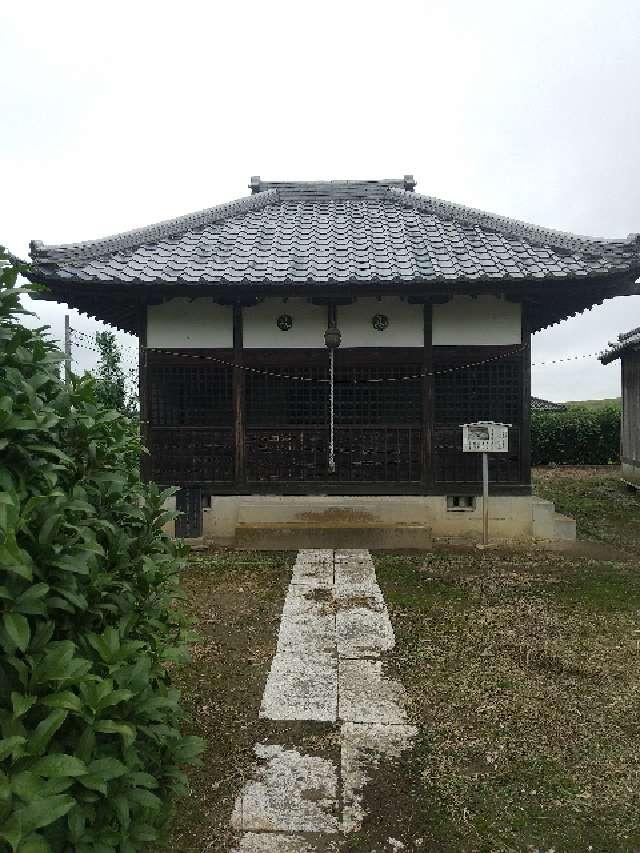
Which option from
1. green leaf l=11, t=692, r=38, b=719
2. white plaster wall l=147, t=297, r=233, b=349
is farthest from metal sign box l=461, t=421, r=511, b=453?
green leaf l=11, t=692, r=38, b=719

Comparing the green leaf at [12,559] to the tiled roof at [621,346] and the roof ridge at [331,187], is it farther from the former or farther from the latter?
the tiled roof at [621,346]

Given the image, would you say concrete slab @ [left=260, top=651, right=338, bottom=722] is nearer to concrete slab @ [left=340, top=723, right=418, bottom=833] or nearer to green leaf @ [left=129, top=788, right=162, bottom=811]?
concrete slab @ [left=340, top=723, right=418, bottom=833]

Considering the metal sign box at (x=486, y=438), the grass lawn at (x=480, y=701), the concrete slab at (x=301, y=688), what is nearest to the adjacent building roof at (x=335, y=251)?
the metal sign box at (x=486, y=438)

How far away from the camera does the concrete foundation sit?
9.62 m

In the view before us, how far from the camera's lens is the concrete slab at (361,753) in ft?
10.3

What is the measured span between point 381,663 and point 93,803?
11.6 ft

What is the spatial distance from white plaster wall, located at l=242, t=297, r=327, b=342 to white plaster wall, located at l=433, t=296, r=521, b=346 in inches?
79.3

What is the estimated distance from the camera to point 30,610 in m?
1.72

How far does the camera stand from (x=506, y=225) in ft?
35.4

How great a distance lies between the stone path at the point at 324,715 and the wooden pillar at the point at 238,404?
2956 millimetres

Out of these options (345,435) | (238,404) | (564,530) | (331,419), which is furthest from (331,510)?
(564,530)

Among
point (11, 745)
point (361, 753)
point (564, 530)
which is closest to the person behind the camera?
point (11, 745)

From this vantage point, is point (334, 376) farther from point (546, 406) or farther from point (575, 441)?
point (546, 406)

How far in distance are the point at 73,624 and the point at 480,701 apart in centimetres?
340
